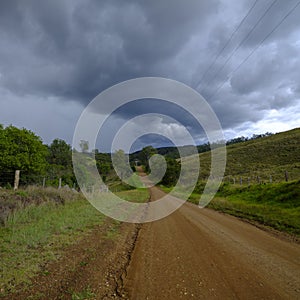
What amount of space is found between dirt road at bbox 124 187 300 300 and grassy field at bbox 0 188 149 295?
1.88 metres

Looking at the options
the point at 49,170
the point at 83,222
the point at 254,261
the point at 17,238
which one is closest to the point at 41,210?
the point at 83,222

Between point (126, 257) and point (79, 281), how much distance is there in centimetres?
143

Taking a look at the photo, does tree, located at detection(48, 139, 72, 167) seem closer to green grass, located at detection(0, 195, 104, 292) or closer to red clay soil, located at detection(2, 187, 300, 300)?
green grass, located at detection(0, 195, 104, 292)

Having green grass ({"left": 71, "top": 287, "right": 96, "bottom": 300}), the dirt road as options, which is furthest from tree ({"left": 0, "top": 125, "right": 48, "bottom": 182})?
green grass ({"left": 71, "top": 287, "right": 96, "bottom": 300})

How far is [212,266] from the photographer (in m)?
4.34

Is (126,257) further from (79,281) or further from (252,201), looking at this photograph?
(252,201)

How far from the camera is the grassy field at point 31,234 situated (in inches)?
161

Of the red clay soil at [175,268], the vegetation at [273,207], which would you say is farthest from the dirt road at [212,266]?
the vegetation at [273,207]

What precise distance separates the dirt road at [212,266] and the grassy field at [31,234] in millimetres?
1878

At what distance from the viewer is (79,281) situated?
12.0 ft

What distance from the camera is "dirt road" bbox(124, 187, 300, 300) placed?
3393mm

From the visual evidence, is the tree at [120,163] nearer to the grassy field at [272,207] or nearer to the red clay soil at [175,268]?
the grassy field at [272,207]

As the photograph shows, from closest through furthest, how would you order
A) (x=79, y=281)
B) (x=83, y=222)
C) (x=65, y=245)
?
1. (x=79, y=281)
2. (x=65, y=245)
3. (x=83, y=222)

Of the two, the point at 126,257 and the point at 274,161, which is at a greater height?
the point at 274,161
